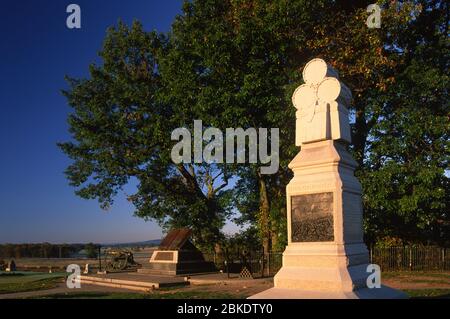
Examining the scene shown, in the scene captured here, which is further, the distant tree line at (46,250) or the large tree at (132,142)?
the distant tree line at (46,250)

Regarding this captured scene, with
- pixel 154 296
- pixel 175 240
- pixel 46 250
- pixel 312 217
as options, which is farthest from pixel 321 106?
pixel 46 250

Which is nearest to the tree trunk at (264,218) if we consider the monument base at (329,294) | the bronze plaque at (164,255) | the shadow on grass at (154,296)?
the bronze plaque at (164,255)

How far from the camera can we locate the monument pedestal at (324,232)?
10.9 meters

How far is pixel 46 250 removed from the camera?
48.1 m

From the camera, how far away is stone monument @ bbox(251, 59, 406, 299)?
11016 mm

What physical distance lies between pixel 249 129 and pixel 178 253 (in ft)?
→ 24.5

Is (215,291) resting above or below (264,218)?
below

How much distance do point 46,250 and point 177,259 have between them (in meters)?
29.5

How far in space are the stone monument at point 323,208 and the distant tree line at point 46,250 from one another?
117ft

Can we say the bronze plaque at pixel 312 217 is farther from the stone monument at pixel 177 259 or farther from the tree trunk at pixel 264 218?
the tree trunk at pixel 264 218

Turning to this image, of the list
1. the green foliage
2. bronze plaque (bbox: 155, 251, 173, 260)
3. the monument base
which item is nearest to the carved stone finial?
the monument base

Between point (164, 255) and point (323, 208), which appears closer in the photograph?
point (323, 208)

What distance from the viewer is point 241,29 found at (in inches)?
878

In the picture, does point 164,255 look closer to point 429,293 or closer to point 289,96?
point 289,96
